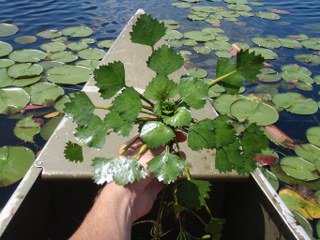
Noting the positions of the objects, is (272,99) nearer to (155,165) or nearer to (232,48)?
(232,48)

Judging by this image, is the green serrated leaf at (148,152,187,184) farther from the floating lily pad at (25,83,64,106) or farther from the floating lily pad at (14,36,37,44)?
the floating lily pad at (14,36,37,44)

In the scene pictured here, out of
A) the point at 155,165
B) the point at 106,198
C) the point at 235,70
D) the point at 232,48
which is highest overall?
the point at 235,70

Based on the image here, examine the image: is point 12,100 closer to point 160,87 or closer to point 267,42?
point 160,87

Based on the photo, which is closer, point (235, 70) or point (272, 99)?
point (235, 70)

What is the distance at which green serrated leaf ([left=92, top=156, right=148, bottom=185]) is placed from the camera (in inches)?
25.7

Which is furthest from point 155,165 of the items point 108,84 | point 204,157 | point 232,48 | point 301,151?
point 232,48

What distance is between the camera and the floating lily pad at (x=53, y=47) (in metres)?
2.28

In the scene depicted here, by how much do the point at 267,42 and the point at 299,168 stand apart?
4.73ft

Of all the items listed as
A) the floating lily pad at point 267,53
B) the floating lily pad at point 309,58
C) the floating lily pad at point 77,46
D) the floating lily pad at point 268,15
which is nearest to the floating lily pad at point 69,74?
the floating lily pad at point 77,46

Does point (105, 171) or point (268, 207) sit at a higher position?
point (105, 171)

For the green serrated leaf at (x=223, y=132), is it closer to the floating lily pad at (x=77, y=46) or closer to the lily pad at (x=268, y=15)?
the floating lily pad at (x=77, y=46)

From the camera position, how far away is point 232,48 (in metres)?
2.47

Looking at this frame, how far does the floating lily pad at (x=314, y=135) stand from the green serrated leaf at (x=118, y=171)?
124 cm

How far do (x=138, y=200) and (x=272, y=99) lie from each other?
138cm
